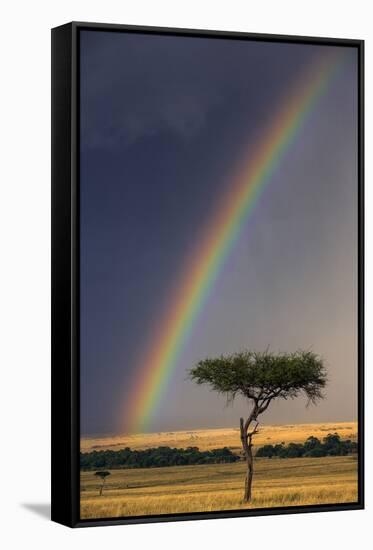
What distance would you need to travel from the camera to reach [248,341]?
707 inches

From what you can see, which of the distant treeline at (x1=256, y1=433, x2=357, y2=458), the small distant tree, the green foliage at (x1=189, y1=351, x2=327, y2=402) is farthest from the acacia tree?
the small distant tree

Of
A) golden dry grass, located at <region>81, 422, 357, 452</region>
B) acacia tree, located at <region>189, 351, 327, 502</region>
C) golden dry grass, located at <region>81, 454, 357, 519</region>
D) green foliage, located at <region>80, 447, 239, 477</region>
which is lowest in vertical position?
golden dry grass, located at <region>81, 454, 357, 519</region>

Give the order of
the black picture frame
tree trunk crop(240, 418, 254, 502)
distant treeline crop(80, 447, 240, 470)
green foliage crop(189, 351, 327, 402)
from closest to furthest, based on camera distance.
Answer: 1. the black picture frame
2. distant treeline crop(80, 447, 240, 470)
3. green foliage crop(189, 351, 327, 402)
4. tree trunk crop(240, 418, 254, 502)

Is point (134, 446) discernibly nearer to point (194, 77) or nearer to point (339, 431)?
point (339, 431)

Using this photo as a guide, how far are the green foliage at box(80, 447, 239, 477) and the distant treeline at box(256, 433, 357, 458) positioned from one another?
1.32 ft

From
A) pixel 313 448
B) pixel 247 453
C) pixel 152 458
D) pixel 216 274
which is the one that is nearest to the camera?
pixel 152 458

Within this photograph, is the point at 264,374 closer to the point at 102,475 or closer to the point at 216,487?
the point at 216,487

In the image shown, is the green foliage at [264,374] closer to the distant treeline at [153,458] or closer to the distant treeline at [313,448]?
the distant treeline at [313,448]

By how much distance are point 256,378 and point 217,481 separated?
1111 mm

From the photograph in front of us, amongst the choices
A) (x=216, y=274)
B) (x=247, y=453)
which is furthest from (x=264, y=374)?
(x=216, y=274)

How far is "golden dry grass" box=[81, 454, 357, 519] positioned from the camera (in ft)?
56.8

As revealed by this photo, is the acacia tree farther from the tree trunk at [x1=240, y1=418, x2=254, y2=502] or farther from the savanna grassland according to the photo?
the savanna grassland

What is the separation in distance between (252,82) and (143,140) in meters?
1.34

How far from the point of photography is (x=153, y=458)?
1752 cm
